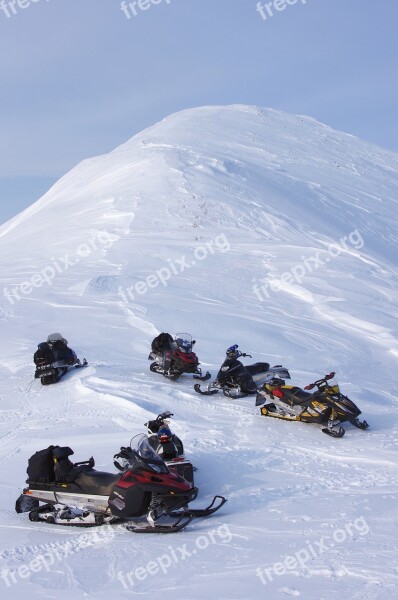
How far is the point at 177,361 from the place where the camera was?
39.8 feet

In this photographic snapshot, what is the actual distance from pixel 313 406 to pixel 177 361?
3392 mm

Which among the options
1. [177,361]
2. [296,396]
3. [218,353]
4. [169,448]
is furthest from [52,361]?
[169,448]

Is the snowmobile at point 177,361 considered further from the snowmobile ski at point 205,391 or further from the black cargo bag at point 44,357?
the black cargo bag at point 44,357

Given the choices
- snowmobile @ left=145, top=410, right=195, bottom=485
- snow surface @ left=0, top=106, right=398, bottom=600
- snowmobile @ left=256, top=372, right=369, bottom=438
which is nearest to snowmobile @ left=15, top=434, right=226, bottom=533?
snow surface @ left=0, top=106, right=398, bottom=600

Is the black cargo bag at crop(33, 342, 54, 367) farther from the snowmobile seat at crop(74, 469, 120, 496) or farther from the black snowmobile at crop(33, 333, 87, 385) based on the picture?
the snowmobile seat at crop(74, 469, 120, 496)

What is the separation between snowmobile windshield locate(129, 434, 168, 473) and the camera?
21.4 feet

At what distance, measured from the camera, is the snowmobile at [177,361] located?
12.1 m

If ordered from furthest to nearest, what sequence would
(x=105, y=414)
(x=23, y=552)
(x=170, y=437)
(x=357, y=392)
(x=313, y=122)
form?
1. (x=313, y=122)
2. (x=357, y=392)
3. (x=105, y=414)
4. (x=170, y=437)
5. (x=23, y=552)

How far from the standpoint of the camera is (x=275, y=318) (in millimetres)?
17531

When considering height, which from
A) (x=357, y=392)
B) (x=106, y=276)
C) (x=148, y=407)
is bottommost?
(x=357, y=392)

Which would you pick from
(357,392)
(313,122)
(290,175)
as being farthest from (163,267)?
(313,122)

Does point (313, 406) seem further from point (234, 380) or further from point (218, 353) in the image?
point (218, 353)

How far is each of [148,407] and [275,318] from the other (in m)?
7.95

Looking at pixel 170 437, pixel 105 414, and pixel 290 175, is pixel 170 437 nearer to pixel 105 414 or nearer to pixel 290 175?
pixel 105 414
